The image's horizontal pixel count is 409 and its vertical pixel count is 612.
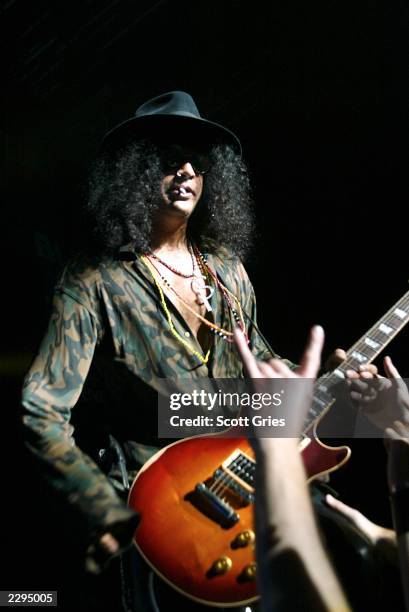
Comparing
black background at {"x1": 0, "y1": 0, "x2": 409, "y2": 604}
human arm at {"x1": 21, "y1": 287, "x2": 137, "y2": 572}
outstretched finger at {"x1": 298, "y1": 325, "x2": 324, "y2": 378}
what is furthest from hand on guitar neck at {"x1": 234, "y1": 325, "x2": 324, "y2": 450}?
black background at {"x1": 0, "y1": 0, "x2": 409, "y2": 604}

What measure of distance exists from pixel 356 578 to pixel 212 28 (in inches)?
89.1

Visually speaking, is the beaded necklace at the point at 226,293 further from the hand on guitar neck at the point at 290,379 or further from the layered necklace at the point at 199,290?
the hand on guitar neck at the point at 290,379

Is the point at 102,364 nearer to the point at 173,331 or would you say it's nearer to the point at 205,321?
the point at 173,331

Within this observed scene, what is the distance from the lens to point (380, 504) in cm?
239

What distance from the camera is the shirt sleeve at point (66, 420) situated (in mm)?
1253

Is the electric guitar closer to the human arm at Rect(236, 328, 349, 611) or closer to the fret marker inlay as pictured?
the fret marker inlay

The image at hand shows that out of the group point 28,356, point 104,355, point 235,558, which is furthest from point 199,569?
point 28,356

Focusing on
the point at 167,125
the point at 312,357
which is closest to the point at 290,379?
the point at 312,357

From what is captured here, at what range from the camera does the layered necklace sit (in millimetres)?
1820

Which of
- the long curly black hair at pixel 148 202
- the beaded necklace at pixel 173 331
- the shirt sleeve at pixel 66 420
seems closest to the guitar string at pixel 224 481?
the shirt sleeve at pixel 66 420

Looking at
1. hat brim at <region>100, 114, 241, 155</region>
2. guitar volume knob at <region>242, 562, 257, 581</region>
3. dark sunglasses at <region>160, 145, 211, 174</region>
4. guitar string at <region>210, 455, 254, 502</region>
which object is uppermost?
hat brim at <region>100, 114, 241, 155</region>

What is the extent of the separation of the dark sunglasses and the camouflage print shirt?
16.2 inches

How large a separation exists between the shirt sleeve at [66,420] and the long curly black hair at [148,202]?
38 cm

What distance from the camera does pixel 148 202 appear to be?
6.52ft
